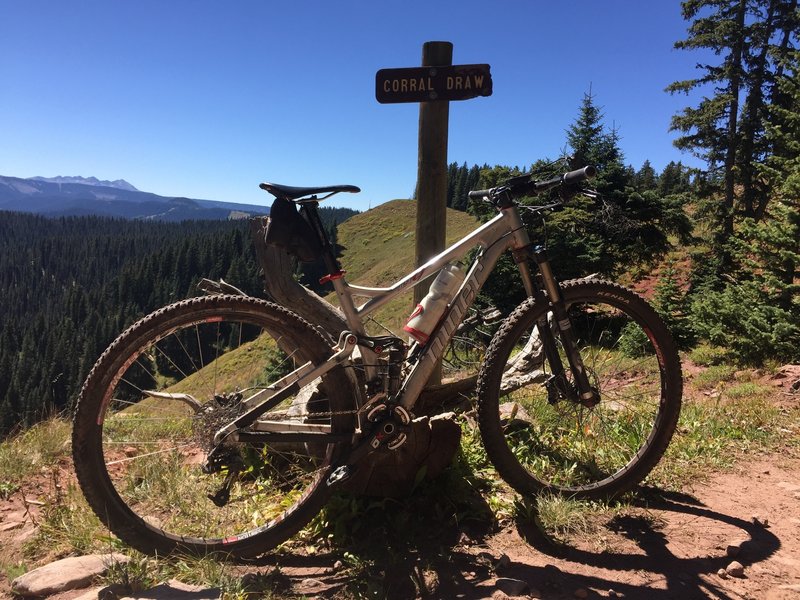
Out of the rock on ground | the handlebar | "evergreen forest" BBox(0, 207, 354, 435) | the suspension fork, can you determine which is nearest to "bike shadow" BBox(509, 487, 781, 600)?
the suspension fork

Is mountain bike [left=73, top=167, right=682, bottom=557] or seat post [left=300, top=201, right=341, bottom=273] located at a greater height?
seat post [left=300, top=201, right=341, bottom=273]

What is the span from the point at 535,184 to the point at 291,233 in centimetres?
157

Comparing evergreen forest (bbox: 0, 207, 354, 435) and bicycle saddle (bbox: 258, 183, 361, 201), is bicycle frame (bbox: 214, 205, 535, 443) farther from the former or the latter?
evergreen forest (bbox: 0, 207, 354, 435)

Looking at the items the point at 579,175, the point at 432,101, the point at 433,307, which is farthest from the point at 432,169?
the point at 433,307

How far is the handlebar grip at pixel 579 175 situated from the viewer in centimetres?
287

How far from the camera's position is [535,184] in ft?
10.2

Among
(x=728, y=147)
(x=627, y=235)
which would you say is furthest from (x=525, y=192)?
(x=728, y=147)

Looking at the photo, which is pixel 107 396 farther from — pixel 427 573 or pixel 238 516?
pixel 427 573

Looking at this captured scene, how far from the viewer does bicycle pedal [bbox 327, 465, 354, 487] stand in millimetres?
2723

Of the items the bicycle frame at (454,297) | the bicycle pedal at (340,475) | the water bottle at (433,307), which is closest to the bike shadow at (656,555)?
the bicycle pedal at (340,475)

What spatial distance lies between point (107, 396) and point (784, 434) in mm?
5261

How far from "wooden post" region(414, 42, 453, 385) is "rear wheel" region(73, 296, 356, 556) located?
139cm

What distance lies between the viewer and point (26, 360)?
89.6 m

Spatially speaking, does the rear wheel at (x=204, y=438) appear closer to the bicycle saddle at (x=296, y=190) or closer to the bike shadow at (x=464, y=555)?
the bike shadow at (x=464, y=555)
